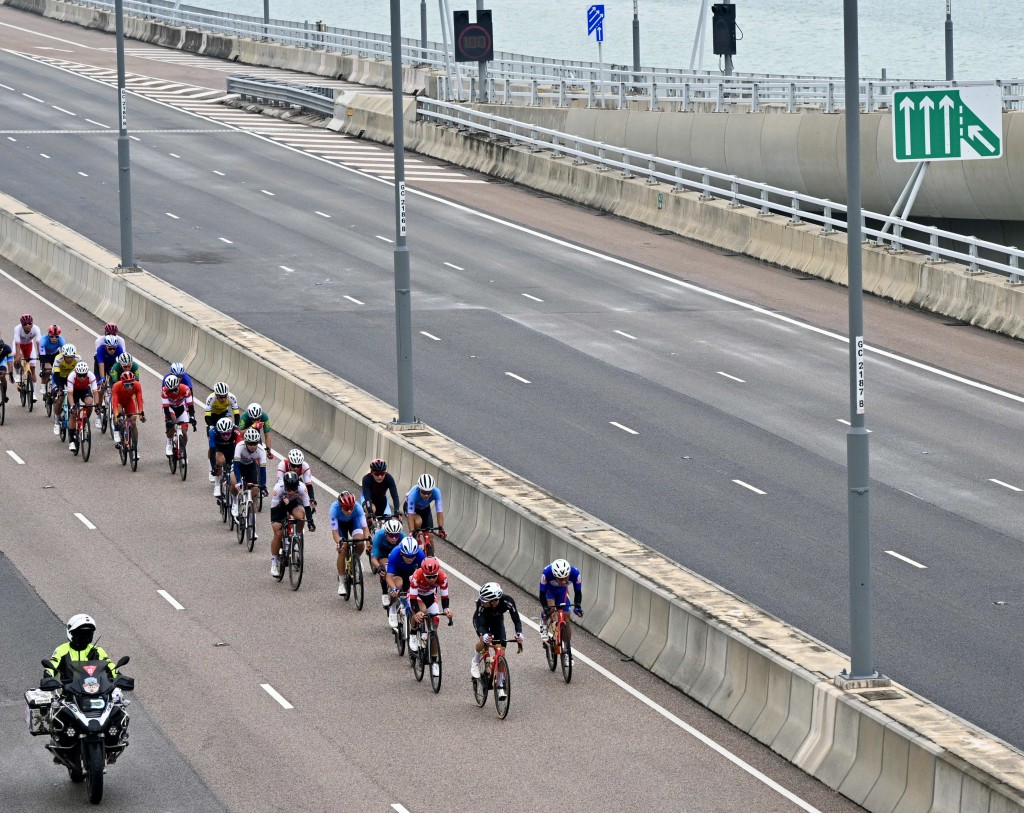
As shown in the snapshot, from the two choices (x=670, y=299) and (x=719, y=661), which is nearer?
(x=719, y=661)

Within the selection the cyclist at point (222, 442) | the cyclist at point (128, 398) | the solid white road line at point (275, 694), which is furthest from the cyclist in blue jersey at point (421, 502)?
the cyclist at point (128, 398)

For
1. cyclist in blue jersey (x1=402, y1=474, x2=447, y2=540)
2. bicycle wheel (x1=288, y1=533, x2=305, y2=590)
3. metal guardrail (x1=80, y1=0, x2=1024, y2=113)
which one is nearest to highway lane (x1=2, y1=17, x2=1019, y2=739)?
cyclist in blue jersey (x1=402, y1=474, x2=447, y2=540)

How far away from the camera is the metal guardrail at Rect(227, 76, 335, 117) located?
59.4 metres

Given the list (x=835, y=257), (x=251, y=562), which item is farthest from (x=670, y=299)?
(x=251, y=562)

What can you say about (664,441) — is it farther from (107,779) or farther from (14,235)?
(14,235)

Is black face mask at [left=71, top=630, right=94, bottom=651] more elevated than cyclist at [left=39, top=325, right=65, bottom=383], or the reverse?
cyclist at [left=39, top=325, right=65, bottom=383]

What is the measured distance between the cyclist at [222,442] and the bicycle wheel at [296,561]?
2710 millimetres

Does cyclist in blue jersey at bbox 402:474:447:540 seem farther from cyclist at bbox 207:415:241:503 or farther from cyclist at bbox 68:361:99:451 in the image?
cyclist at bbox 68:361:99:451

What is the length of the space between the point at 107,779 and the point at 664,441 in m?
13.1

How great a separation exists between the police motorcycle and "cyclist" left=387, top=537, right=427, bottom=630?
3822 mm

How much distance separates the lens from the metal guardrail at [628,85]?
44.1 meters

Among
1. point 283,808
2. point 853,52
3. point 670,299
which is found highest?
point 853,52

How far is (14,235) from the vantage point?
40500mm

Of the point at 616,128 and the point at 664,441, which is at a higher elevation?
the point at 616,128
